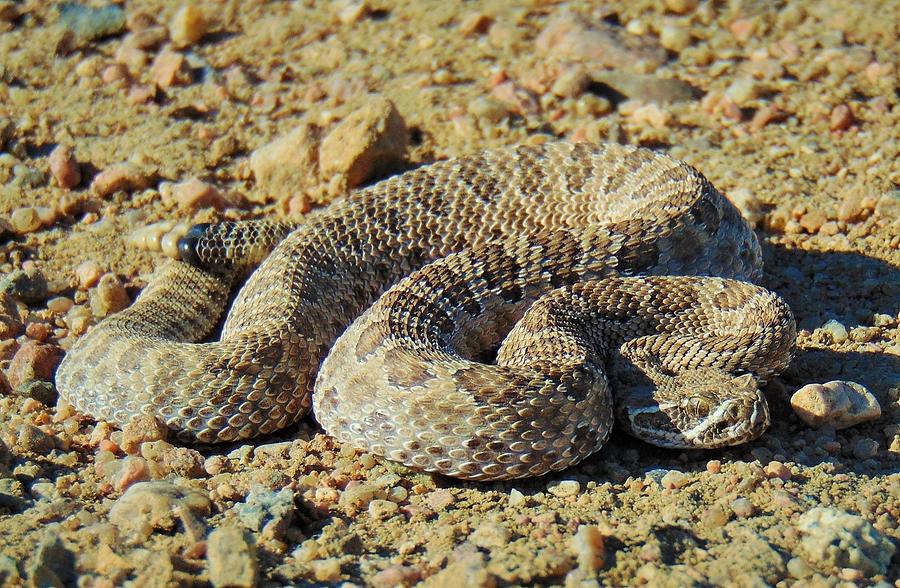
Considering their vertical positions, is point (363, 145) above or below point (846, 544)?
above

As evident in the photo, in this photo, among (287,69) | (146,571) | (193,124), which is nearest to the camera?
(146,571)

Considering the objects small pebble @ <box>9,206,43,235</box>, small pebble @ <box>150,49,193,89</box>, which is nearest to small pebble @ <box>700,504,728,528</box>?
small pebble @ <box>9,206,43,235</box>

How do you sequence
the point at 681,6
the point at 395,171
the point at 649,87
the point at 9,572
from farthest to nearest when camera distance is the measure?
the point at 681,6 < the point at 649,87 < the point at 395,171 < the point at 9,572

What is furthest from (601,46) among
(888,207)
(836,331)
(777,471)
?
(777,471)

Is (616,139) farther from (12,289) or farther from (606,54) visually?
(12,289)

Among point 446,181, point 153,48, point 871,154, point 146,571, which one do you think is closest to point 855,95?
point 871,154

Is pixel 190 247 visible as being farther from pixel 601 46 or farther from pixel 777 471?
pixel 601 46
